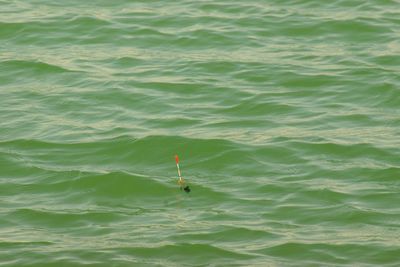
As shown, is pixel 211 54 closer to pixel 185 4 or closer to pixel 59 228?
pixel 185 4

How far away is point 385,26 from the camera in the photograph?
11.4 meters

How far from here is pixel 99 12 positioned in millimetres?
12164

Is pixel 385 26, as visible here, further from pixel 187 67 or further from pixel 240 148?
pixel 240 148

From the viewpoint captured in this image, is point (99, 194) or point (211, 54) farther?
point (211, 54)

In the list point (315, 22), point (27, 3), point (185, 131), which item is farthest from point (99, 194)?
point (27, 3)

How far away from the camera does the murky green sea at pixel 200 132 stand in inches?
281

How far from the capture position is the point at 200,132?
9.01 metres

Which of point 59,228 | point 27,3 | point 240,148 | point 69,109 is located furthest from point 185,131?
point 27,3

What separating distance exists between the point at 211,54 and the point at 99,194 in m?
3.32

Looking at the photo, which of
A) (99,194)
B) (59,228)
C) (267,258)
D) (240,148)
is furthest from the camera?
(240,148)

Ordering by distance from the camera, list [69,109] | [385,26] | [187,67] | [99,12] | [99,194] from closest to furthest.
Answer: [99,194] < [69,109] < [187,67] < [385,26] < [99,12]

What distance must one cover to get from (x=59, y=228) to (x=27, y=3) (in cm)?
584

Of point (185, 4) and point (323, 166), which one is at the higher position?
point (185, 4)

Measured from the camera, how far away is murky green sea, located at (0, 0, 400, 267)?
23.4 ft
